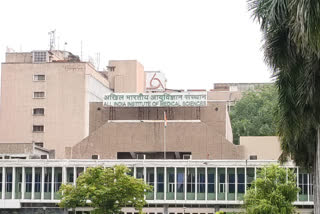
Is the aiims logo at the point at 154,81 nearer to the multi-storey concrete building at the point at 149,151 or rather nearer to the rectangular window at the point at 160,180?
the multi-storey concrete building at the point at 149,151

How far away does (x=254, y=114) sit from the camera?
127625mm

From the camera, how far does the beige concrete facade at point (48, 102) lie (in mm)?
104750

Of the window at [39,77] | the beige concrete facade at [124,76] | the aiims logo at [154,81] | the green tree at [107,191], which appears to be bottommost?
the green tree at [107,191]

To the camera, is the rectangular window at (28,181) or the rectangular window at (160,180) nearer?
the rectangular window at (160,180)

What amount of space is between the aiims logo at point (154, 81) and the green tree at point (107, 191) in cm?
2978

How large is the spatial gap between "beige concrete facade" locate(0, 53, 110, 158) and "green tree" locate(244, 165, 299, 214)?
47.5m

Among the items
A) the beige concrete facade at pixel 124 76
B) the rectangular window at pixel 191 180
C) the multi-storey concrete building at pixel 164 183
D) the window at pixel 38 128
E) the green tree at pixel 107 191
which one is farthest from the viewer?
the beige concrete facade at pixel 124 76

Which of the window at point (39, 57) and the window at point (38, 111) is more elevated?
the window at point (39, 57)

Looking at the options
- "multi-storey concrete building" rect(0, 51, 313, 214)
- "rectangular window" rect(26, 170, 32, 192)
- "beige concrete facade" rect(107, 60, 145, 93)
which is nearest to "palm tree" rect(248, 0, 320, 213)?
"multi-storey concrete building" rect(0, 51, 313, 214)

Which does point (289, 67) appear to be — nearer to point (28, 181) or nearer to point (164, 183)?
point (164, 183)

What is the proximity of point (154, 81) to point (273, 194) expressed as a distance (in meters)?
41.9

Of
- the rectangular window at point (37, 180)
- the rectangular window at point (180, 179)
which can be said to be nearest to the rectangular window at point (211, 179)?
the rectangular window at point (180, 179)

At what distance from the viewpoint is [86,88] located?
106000 mm

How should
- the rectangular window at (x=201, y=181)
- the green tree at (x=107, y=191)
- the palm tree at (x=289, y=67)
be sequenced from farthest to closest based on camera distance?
1. the rectangular window at (x=201, y=181)
2. the green tree at (x=107, y=191)
3. the palm tree at (x=289, y=67)
